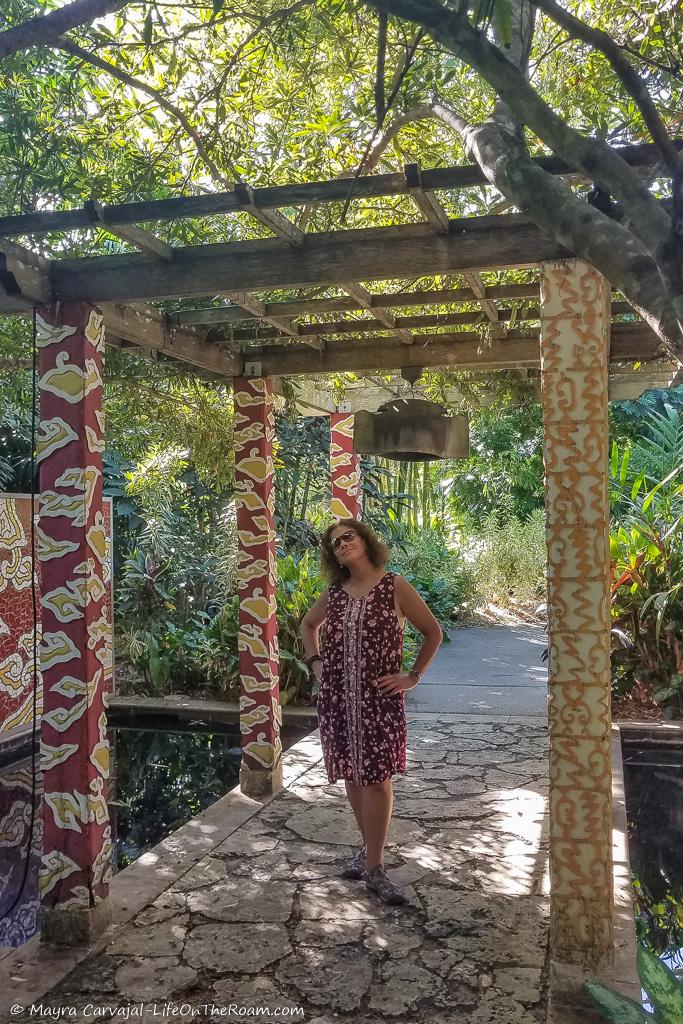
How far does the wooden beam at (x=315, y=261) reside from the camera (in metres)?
3.24

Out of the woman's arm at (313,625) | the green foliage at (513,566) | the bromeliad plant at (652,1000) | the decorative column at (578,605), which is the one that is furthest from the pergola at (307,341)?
the green foliage at (513,566)

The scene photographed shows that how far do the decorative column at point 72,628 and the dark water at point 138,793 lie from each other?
1.94ft

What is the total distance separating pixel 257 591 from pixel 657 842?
2.62m

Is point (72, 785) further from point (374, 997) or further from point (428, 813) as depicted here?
point (428, 813)

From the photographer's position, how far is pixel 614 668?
7.46 metres

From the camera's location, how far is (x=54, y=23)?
1596 mm

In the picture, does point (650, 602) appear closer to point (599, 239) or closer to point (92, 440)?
point (92, 440)

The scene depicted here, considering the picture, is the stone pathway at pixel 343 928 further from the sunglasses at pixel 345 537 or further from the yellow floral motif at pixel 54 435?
the yellow floral motif at pixel 54 435

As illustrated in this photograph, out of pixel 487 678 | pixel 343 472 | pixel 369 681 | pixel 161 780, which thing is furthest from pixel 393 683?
pixel 487 678

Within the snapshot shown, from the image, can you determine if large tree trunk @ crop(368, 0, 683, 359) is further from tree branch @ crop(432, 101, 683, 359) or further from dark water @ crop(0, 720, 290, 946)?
dark water @ crop(0, 720, 290, 946)

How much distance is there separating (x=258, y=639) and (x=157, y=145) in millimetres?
2763

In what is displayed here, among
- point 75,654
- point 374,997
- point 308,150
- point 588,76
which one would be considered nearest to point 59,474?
point 75,654

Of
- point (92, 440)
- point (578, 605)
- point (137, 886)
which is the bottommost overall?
point (137, 886)

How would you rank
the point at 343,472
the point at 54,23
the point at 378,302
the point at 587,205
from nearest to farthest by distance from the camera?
1. the point at 587,205
2. the point at 54,23
3. the point at 378,302
4. the point at 343,472
